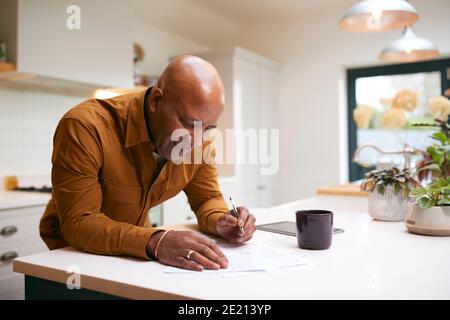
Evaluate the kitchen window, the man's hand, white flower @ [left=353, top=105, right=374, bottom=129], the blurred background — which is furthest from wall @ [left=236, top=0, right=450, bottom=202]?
the man's hand

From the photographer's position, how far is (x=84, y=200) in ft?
3.51

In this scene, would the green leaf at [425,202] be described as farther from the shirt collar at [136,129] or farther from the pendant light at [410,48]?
the pendant light at [410,48]

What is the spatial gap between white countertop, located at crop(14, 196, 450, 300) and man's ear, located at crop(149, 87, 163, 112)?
1.43 ft

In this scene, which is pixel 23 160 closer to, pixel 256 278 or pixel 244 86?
pixel 244 86

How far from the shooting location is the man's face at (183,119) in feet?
3.71

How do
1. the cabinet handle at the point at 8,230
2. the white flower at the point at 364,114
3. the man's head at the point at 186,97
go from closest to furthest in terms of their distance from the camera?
the man's head at the point at 186,97 < the cabinet handle at the point at 8,230 < the white flower at the point at 364,114

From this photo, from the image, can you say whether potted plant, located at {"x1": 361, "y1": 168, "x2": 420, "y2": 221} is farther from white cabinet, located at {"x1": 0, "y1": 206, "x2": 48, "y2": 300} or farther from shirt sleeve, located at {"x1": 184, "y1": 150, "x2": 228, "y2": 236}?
white cabinet, located at {"x1": 0, "y1": 206, "x2": 48, "y2": 300}

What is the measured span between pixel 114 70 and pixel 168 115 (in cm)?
214

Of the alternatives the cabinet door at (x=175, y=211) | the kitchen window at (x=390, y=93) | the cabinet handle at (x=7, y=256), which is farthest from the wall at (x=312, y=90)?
the cabinet handle at (x=7, y=256)

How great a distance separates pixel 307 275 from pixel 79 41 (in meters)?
2.51

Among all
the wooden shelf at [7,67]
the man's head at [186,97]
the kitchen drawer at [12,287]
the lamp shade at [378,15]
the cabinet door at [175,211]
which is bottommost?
the kitchen drawer at [12,287]

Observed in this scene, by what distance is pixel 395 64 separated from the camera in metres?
4.45

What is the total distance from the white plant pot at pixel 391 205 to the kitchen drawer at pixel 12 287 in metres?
1.82
